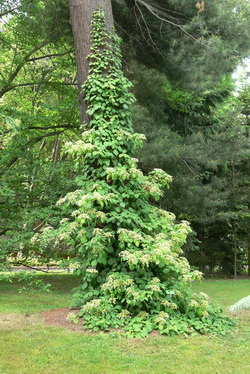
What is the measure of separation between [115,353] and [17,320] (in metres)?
1.93

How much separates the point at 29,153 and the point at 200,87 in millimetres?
4438

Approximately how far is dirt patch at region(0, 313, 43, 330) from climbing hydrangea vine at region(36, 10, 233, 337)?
66cm

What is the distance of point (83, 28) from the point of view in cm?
570

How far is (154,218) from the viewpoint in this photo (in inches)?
208

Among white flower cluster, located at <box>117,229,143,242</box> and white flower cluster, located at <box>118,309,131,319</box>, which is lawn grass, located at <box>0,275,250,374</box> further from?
white flower cluster, located at <box>117,229,143,242</box>

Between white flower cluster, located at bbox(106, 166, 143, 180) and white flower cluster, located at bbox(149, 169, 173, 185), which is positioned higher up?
white flower cluster, located at bbox(149, 169, 173, 185)

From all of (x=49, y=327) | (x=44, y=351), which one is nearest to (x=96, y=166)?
(x=49, y=327)

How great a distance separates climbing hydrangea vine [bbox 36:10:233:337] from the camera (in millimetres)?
4379

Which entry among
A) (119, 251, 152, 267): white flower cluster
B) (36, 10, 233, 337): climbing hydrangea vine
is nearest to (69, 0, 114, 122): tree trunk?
(36, 10, 233, 337): climbing hydrangea vine

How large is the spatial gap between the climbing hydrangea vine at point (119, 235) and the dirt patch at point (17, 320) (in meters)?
0.66

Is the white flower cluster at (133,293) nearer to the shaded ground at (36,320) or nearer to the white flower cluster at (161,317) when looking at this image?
the white flower cluster at (161,317)

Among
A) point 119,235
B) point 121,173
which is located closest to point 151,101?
point 121,173

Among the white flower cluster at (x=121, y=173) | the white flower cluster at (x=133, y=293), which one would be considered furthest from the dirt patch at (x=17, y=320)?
the white flower cluster at (x=121, y=173)

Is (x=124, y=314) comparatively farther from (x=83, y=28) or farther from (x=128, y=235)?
(x=83, y=28)
